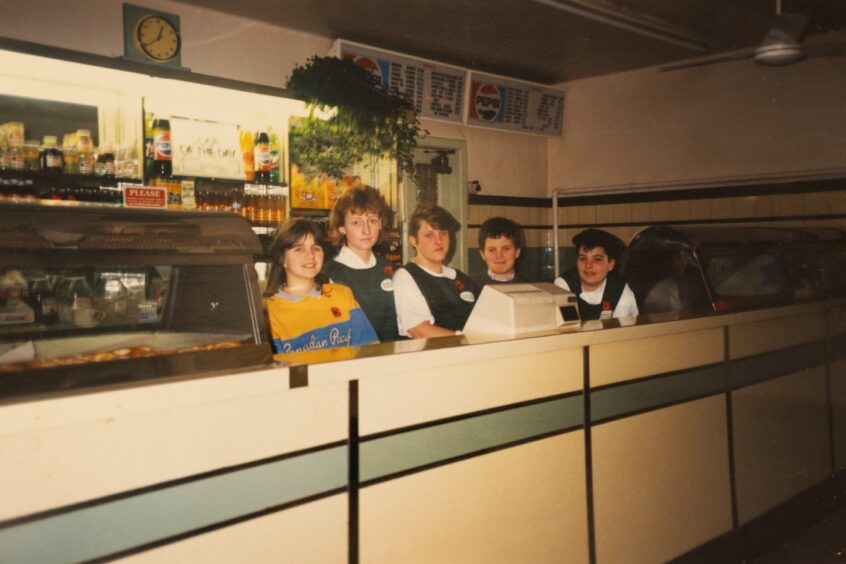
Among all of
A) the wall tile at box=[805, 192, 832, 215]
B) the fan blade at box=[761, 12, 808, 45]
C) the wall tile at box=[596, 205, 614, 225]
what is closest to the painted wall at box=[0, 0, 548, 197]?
the wall tile at box=[596, 205, 614, 225]

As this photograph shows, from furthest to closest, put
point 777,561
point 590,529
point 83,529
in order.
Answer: point 777,561
point 590,529
point 83,529

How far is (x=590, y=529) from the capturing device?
2.69 meters

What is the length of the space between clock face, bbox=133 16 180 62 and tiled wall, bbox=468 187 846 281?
295 cm

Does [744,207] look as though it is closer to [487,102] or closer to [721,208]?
[721,208]

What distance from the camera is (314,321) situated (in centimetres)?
297

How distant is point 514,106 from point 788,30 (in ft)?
9.04

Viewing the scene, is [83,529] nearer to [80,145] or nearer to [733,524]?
[80,145]

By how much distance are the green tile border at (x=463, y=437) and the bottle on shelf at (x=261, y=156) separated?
2.29 metres

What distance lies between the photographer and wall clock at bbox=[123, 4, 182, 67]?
381 cm

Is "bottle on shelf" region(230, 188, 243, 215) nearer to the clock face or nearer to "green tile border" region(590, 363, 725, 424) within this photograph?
the clock face

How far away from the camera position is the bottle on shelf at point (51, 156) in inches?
126

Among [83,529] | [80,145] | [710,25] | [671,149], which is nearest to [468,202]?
[671,149]

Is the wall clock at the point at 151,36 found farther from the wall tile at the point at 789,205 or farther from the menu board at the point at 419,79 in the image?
the wall tile at the point at 789,205

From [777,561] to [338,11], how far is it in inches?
162
